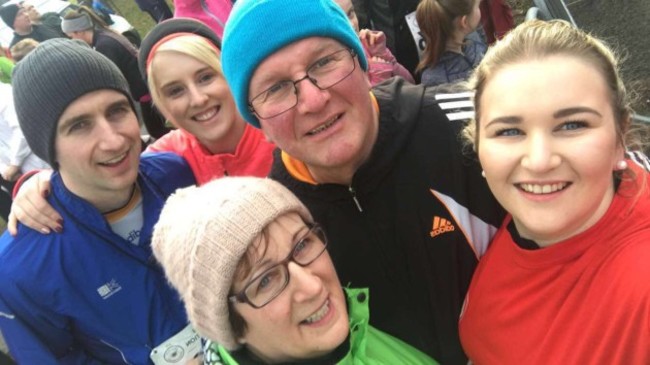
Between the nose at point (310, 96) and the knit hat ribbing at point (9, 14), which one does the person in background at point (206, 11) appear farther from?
the knit hat ribbing at point (9, 14)

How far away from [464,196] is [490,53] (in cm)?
50

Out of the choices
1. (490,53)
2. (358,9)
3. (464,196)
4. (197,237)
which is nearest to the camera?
(197,237)

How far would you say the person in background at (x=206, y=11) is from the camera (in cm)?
432

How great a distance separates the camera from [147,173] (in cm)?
235

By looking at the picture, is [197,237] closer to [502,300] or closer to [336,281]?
[336,281]

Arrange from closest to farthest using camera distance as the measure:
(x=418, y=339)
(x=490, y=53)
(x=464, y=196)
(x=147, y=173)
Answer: (x=490, y=53) < (x=464, y=196) < (x=418, y=339) < (x=147, y=173)

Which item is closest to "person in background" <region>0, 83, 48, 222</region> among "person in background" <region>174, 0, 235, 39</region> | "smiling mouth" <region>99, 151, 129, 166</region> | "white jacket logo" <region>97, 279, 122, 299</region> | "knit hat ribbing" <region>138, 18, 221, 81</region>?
"person in background" <region>174, 0, 235, 39</region>

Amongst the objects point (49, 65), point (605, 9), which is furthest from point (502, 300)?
point (605, 9)

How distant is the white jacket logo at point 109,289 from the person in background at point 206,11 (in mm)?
2875

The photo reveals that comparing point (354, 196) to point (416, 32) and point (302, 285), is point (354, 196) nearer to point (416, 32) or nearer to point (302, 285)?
point (302, 285)

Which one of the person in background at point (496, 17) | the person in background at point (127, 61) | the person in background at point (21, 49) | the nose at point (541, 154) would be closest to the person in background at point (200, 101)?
the nose at point (541, 154)

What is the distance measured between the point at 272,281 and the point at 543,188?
82 cm

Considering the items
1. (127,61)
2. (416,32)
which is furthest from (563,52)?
(127,61)

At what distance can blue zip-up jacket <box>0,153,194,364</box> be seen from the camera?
74.9 inches
